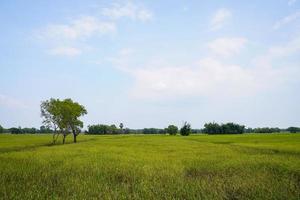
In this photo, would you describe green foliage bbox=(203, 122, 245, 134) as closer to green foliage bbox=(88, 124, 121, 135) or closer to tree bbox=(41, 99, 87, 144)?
green foliage bbox=(88, 124, 121, 135)

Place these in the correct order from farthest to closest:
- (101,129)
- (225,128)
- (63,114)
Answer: (101,129), (225,128), (63,114)

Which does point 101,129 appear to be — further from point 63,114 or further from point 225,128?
point 63,114

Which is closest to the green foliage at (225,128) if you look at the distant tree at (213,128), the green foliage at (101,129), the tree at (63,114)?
the distant tree at (213,128)

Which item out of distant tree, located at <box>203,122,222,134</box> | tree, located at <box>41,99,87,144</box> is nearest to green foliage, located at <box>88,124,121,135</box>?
distant tree, located at <box>203,122,222,134</box>

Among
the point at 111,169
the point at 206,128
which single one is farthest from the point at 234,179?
the point at 206,128

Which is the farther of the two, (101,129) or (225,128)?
(101,129)

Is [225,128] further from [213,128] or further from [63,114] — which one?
[63,114]

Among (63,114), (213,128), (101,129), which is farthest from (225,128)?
(63,114)

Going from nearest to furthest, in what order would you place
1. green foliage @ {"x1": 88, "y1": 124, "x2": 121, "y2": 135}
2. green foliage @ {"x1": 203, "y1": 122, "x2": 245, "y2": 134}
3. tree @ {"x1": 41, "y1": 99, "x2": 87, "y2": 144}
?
tree @ {"x1": 41, "y1": 99, "x2": 87, "y2": 144} → green foliage @ {"x1": 203, "y1": 122, "x2": 245, "y2": 134} → green foliage @ {"x1": 88, "y1": 124, "x2": 121, "y2": 135}

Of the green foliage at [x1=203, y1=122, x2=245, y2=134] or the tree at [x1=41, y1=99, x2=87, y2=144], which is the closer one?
the tree at [x1=41, y1=99, x2=87, y2=144]

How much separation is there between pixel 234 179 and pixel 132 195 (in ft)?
19.7

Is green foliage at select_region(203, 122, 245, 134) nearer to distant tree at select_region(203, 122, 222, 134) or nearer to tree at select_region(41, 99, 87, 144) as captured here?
distant tree at select_region(203, 122, 222, 134)

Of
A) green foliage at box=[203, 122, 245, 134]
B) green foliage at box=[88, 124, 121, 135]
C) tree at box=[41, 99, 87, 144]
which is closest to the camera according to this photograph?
tree at box=[41, 99, 87, 144]

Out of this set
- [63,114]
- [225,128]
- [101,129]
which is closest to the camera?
[63,114]
